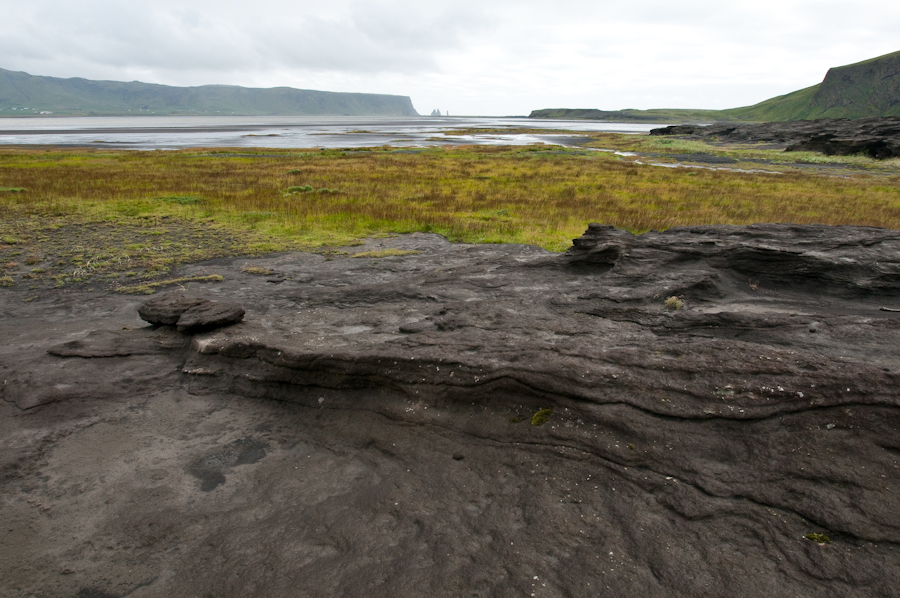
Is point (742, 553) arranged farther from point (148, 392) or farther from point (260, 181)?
point (260, 181)

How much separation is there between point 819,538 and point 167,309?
10.6m

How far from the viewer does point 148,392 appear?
27.1ft

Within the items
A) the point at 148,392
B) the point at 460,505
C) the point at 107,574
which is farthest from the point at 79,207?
the point at 460,505

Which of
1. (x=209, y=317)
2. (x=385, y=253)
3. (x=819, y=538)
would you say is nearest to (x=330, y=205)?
(x=385, y=253)

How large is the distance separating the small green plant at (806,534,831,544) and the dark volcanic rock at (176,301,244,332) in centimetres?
902

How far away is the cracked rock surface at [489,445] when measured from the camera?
485 cm

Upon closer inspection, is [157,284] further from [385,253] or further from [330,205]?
[330,205]

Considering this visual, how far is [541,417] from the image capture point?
665 centimetres

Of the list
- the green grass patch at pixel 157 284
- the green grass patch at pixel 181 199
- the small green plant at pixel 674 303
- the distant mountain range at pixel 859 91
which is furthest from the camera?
the distant mountain range at pixel 859 91

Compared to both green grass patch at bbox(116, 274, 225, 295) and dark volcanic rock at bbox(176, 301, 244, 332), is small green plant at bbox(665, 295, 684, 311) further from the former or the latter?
green grass patch at bbox(116, 274, 225, 295)

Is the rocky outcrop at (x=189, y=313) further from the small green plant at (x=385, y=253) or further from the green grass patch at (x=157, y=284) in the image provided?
the small green plant at (x=385, y=253)

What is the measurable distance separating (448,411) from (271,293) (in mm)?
7574

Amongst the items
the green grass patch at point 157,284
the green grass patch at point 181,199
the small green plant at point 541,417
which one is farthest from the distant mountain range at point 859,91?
the small green plant at point 541,417

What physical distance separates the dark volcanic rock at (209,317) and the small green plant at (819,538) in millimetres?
9022
